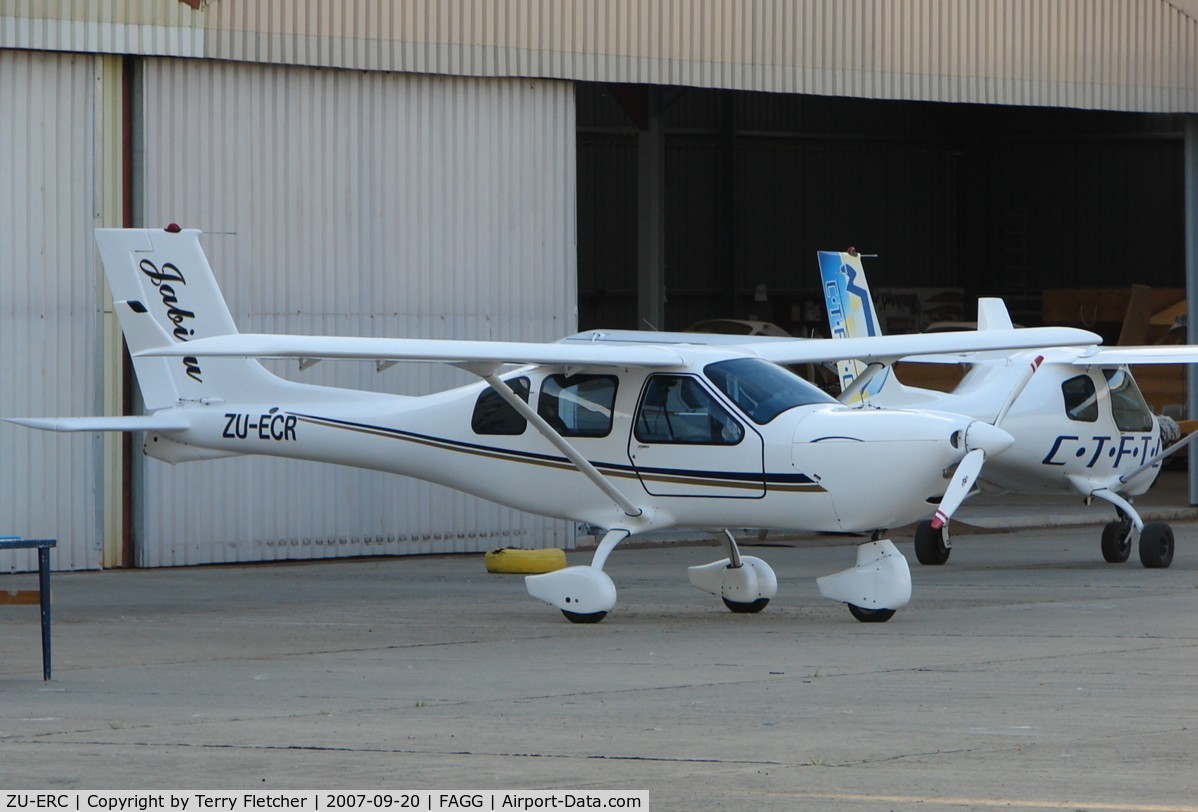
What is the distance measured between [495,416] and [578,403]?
0.68 m

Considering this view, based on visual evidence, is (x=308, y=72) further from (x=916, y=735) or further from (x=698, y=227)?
(x=698, y=227)

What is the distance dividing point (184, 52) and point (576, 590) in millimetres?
7272

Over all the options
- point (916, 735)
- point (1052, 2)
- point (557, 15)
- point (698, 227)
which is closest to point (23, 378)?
point (557, 15)

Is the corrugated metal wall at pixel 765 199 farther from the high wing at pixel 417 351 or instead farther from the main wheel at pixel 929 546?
the high wing at pixel 417 351

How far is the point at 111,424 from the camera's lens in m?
13.7

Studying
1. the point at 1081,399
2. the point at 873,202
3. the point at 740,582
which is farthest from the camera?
the point at 873,202

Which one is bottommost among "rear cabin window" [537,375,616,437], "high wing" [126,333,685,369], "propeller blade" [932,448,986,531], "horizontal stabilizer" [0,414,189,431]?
"propeller blade" [932,448,986,531]

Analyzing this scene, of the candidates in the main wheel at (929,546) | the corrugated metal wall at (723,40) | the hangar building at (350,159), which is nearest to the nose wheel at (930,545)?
the main wheel at (929,546)

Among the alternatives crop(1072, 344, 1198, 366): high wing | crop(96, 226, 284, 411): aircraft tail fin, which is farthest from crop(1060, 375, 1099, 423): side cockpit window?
crop(96, 226, 284, 411): aircraft tail fin

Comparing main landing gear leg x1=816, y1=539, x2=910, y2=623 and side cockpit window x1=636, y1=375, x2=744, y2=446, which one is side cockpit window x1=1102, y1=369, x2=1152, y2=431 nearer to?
main landing gear leg x1=816, y1=539, x2=910, y2=623

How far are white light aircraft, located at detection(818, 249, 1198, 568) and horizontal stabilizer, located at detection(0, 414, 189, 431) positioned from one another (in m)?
5.99

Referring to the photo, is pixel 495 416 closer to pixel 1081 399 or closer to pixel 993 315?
pixel 1081 399

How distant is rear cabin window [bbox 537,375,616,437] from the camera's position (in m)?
13.2

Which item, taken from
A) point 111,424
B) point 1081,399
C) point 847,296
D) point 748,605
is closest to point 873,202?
point 847,296
